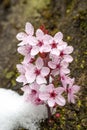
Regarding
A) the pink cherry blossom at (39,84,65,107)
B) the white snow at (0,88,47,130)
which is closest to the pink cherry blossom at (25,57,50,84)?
the pink cherry blossom at (39,84,65,107)

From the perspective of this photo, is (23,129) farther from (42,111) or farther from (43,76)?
(43,76)

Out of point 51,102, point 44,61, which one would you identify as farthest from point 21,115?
point 44,61

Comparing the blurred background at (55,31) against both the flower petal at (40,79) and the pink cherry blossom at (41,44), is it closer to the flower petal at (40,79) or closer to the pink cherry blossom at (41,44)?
the flower petal at (40,79)

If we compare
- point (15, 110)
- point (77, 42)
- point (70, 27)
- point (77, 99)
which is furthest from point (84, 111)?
point (70, 27)

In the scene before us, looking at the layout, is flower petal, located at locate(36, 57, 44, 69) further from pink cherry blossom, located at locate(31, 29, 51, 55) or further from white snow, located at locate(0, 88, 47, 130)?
white snow, located at locate(0, 88, 47, 130)

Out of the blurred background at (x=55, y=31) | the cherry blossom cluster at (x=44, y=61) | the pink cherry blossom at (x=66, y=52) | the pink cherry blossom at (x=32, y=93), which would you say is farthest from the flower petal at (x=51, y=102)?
the blurred background at (x=55, y=31)
